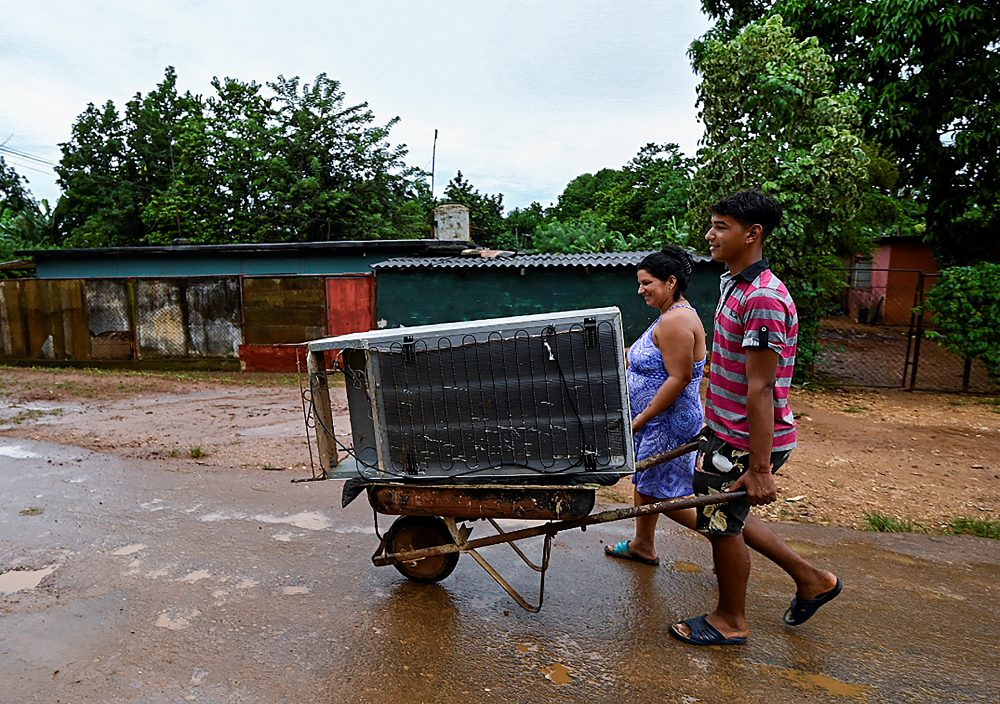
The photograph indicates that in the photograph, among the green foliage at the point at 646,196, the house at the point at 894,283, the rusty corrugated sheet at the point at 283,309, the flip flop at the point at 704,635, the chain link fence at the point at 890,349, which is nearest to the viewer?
the flip flop at the point at 704,635

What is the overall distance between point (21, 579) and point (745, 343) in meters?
3.85

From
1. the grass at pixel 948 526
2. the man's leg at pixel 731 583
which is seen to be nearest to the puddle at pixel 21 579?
Result: the man's leg at pixel 731 583

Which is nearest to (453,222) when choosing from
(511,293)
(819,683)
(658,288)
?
(511,293)

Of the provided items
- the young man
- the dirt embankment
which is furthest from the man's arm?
the dirt embankment

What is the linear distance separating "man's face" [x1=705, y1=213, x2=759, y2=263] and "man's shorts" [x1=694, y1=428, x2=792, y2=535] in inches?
30.8

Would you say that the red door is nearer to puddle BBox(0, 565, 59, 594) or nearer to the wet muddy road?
the wet muddy road

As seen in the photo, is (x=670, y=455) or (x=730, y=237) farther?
(x=670, y=455)

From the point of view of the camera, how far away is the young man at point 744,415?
2561 millimetres

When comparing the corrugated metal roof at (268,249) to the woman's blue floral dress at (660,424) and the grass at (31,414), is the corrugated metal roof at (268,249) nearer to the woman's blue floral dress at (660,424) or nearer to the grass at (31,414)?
the grass at (31,414)

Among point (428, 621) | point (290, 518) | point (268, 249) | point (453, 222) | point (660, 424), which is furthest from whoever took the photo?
point (453, 222)

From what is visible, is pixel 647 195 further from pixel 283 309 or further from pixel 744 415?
pixel 744 415

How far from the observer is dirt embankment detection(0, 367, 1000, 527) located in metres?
5.11

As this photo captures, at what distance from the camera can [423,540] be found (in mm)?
3391

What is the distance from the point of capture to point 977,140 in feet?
40.3
